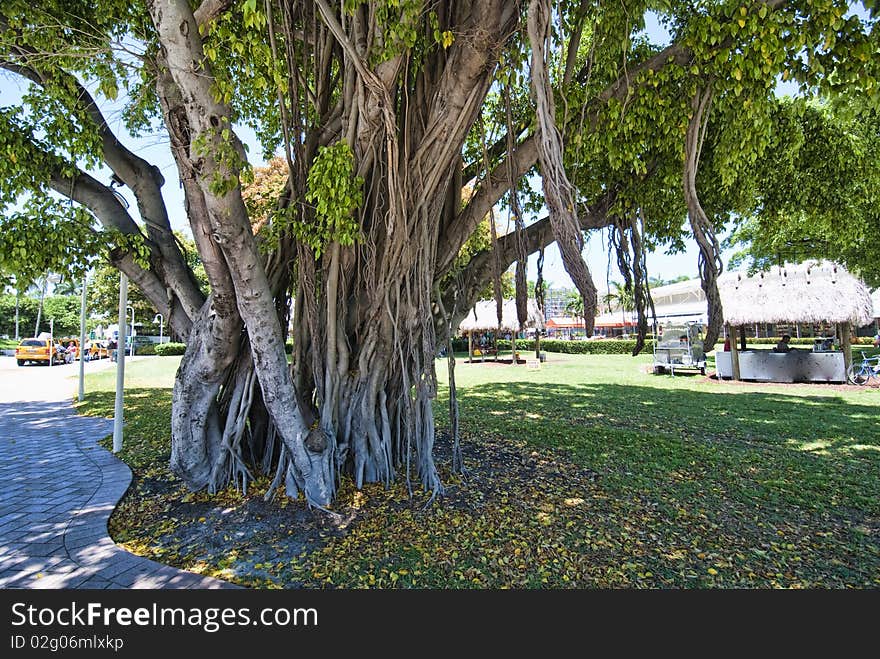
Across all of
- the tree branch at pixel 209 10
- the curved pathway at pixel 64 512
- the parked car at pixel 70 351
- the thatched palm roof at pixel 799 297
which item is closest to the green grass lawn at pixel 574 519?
the curved pathway at pixel 64 512

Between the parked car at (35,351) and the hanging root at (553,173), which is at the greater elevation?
the hanging root at (553,173)

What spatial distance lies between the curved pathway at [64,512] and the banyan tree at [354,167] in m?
0.82

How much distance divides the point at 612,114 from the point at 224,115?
283 centimetres

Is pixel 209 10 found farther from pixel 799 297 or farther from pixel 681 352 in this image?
pixel 681 352

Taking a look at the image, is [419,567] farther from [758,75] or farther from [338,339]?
[758,75]

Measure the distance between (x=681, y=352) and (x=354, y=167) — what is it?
1406cm

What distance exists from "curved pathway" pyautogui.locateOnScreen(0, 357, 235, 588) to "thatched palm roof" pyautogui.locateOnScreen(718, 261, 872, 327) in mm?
12640

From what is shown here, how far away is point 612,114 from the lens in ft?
11.5

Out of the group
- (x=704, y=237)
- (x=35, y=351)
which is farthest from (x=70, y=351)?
(x=704, y=237)

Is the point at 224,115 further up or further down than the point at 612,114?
further down

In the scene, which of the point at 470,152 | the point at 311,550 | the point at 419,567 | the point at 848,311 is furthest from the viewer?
the point at 848,311

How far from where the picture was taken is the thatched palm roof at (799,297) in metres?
10.5

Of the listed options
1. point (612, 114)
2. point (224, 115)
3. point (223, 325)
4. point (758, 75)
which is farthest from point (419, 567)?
point (758, 75)

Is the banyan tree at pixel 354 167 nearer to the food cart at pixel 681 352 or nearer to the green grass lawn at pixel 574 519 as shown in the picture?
the green grass lawn at pixel 574 519
